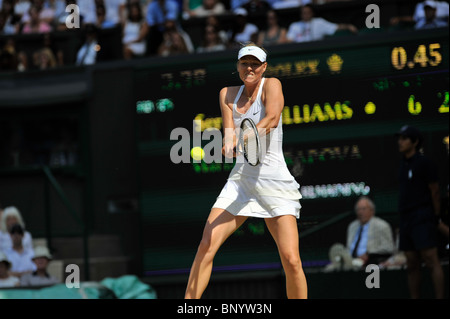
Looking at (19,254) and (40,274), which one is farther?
(19,254)

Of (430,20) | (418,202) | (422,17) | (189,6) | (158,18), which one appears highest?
(189,6)

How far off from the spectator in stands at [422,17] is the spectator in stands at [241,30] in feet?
6.26

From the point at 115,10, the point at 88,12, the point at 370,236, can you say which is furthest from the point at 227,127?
the point at 88,12

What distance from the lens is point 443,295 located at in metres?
9.50

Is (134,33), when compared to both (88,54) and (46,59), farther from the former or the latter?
(46,59)

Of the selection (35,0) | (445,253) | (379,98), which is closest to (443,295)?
(445,253)

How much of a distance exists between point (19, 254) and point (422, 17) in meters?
5.67

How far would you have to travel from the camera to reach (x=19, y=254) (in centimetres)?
1180

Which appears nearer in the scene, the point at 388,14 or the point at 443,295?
the point at 443,295

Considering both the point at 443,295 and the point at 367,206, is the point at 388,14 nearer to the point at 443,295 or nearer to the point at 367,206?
the point at 367,206

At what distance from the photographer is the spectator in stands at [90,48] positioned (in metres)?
13.0

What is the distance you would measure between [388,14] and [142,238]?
13.3 feet

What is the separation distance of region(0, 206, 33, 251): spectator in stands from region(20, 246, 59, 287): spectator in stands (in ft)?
1.60

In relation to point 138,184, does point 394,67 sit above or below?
above
